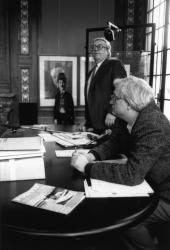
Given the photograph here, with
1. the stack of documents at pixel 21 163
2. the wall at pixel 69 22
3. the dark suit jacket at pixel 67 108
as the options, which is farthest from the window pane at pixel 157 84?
the stack of documents at pixel 21 163

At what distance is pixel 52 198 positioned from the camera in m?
1.25

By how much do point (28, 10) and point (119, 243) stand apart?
5439 millimetres

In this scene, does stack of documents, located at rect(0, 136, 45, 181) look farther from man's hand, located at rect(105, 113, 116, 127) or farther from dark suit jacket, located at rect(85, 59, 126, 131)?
dark suit jacket, located at rect(85, 59, 126, 131)

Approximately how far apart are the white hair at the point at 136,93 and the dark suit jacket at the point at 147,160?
37mm

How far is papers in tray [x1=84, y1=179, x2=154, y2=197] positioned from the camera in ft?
4.28

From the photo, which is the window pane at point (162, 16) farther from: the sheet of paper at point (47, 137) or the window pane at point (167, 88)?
the sheet of paper at point (47, 137)

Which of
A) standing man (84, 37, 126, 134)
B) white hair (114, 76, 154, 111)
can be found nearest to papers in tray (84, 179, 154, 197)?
white hair (114, 76, 154, 111)

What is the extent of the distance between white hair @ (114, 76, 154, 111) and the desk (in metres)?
0.50

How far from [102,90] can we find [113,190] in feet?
7.49

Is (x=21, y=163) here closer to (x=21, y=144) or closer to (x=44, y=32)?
(x=21, y=144)

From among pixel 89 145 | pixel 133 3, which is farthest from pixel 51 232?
pixel 133 3

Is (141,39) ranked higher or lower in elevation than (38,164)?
higher

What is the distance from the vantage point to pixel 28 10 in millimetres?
5828

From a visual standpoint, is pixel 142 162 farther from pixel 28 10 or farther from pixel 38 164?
pixel 28 10
